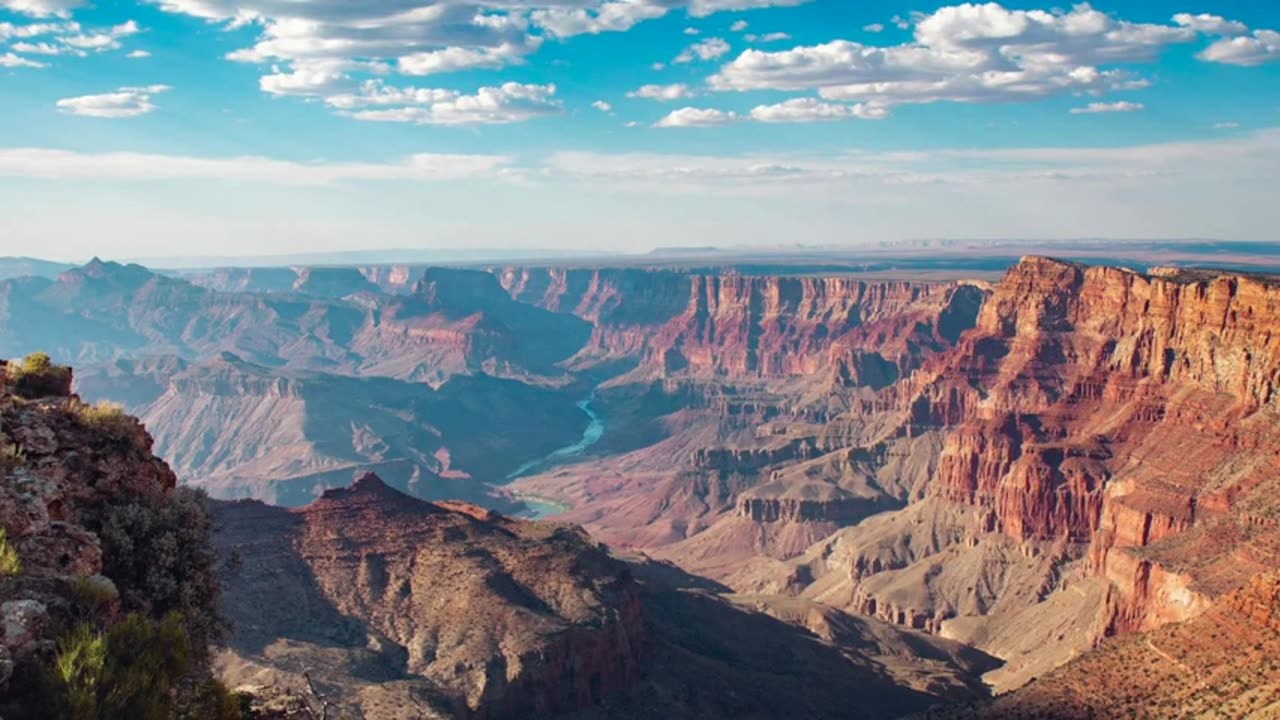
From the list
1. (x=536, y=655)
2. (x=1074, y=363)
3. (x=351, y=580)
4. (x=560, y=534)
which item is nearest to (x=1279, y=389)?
(x=1074, y=363)

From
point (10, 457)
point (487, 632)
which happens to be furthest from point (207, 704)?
point (487, 632)

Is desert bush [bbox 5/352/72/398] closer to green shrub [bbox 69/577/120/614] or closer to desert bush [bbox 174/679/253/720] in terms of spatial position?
green shrub [bbox 69/577/120/614]

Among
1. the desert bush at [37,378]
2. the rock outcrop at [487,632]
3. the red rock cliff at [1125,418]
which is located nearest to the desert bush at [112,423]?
the desert bush at [37,378]

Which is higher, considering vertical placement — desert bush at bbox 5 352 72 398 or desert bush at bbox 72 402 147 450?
desert bush at bbox 5 352 72 398

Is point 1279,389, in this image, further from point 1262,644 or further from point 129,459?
point 129,459

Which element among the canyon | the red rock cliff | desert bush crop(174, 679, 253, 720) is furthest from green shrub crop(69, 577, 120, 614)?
the red rock cliff

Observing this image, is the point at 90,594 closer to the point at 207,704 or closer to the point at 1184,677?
the point at 207,704

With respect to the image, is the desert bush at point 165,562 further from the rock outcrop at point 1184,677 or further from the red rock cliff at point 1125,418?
the red rock cliff at point 1125,418
